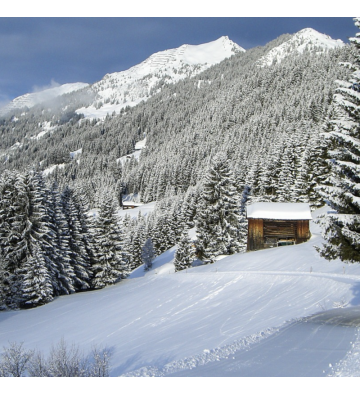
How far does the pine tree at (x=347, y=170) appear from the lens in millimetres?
11086

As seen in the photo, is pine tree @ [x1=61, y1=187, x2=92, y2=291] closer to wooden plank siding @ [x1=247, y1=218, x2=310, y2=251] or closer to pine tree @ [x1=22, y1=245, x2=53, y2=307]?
pine tree @ [x1=22, y1=245, x2=53, y2=307]

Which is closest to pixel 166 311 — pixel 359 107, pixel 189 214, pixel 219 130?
pixel 359 107

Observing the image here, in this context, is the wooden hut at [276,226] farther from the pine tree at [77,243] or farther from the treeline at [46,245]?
the pine tree at [77,243]

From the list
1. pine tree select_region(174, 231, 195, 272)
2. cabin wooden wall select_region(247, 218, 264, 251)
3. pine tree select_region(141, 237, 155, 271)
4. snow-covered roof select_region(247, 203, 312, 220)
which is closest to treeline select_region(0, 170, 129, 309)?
pine tree select_region(174, 231, 195, 272)

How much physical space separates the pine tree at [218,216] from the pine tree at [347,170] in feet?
85.0

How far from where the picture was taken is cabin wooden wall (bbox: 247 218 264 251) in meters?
37.8

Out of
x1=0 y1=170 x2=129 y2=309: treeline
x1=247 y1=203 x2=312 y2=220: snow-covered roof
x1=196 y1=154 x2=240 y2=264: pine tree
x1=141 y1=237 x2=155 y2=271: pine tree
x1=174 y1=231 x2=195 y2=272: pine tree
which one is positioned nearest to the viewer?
x1=0 y1=170 x2=129 y2=309: treeline

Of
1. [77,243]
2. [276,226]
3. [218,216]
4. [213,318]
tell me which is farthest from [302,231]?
[77,243]

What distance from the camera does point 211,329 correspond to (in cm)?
1521

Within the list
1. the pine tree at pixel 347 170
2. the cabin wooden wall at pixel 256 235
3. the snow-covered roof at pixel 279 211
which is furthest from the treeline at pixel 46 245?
the pine tree at pixel 347 170

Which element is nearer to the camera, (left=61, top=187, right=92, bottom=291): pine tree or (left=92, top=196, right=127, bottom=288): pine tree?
(left=61, top=187, right=92, bottom=291): pine tree

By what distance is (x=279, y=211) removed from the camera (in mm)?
37656

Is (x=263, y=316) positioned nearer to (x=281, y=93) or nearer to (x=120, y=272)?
(x=120, y=272)

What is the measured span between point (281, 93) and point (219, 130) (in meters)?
43.5
